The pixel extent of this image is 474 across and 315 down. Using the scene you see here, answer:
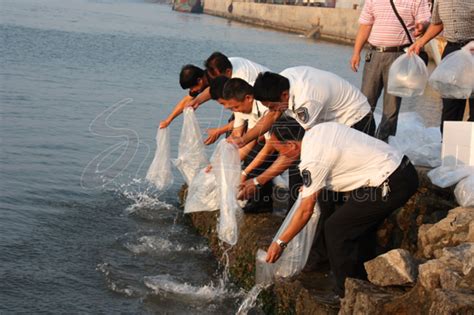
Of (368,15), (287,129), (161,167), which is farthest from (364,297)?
(161,167)

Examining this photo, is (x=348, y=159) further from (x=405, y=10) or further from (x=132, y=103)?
(x=132, y=103)

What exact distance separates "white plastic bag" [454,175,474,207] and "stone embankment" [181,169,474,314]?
0.10 meters

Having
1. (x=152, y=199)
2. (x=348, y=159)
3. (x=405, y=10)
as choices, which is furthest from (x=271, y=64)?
(x=348, y=159)

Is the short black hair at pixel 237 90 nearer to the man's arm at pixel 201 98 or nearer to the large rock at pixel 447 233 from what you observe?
the large rock at pixel 447 233

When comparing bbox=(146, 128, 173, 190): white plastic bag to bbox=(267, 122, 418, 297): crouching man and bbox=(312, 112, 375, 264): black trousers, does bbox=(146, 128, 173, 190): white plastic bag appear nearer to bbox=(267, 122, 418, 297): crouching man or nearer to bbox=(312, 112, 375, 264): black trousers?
bbox=(312, 112, 375, 264): black trousers

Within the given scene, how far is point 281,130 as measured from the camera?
644 cm

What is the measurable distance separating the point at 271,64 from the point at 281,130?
814 inches

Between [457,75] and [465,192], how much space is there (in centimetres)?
144

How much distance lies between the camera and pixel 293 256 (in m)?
5.90

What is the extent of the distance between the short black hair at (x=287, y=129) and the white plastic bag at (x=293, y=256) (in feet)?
2.28

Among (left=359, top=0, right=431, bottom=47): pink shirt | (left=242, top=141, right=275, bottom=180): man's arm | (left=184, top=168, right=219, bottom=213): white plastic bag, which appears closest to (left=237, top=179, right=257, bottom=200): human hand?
(left=242, top=141, right=275, bottom=180): man's arm

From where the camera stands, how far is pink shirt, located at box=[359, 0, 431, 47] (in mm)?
7621

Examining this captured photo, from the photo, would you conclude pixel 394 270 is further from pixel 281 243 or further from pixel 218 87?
pixel 218 87

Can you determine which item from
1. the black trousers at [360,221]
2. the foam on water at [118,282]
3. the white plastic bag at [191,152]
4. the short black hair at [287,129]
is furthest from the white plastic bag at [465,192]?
the white plastic bag at [191,152]
